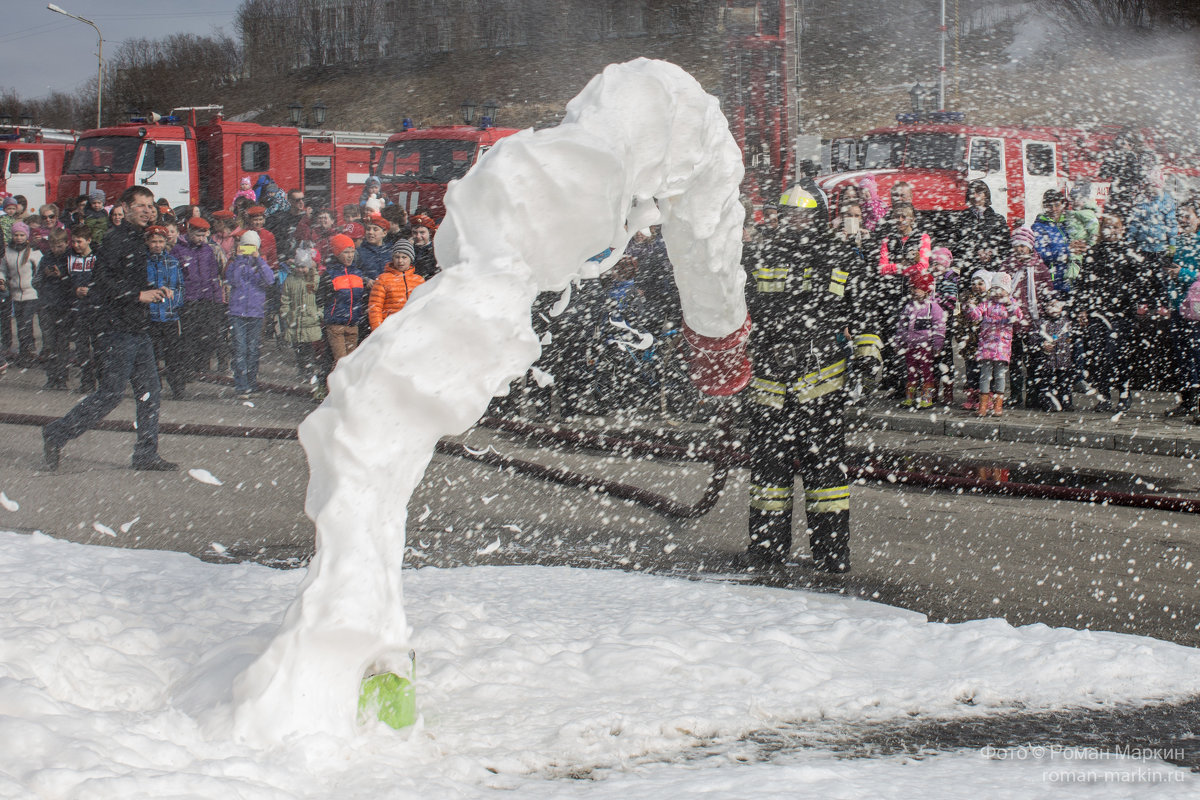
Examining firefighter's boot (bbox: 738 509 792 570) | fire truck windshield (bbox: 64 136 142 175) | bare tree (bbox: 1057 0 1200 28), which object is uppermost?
bare tree (bbox: 1057 0 1200 28)

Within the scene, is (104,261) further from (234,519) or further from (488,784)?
(488,784)

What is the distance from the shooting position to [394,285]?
950cm

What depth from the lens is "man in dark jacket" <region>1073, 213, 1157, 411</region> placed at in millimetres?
9609

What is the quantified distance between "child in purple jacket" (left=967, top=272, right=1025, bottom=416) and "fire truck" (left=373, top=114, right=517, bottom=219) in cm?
798

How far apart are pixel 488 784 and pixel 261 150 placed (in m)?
18.0

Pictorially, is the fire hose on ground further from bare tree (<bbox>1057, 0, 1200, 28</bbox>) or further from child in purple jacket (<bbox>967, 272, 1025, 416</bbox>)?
bare tree (<bbox>1057, 0, 1200, 28</bbox>)

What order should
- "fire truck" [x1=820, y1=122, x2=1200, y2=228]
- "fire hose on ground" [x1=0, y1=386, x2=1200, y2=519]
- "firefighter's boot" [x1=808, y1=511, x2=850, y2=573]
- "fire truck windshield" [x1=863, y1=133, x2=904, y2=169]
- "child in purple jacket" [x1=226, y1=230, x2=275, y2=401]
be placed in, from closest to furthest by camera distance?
"firefighter's boot" [x1=808, y1=511, x2=850, y2=573], "fire hose on ground" [x1=0, y1=386, x2=1200, y2=519], "child in purple jacket" [x1=226, y1=230, x2=275, y2=401], "fire truck" [x1=820, y1=122, x2=1200, y2=228], "fire truck windshield" [x1=863, y1=133, x2=904, y2=169]

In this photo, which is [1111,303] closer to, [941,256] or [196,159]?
[941,256]

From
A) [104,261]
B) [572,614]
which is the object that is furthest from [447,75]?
[572,614]

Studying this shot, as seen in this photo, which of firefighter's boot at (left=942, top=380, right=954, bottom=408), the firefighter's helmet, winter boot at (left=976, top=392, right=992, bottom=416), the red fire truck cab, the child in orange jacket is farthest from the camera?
the red fire truck cab

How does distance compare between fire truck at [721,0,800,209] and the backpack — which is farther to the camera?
fire truck at [721,0,800,209]

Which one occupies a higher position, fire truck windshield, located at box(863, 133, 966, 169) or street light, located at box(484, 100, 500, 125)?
street light, located at box(484, 100, 500, 125)

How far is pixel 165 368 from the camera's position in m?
11.0

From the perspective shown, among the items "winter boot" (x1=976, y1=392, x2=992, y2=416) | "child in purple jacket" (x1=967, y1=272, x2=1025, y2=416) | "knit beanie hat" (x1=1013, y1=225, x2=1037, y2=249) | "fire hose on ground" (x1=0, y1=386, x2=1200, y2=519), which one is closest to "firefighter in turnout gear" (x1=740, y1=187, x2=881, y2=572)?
"fire hose on ground" (x1=0, y1=386, x2=1200, y2=519)
